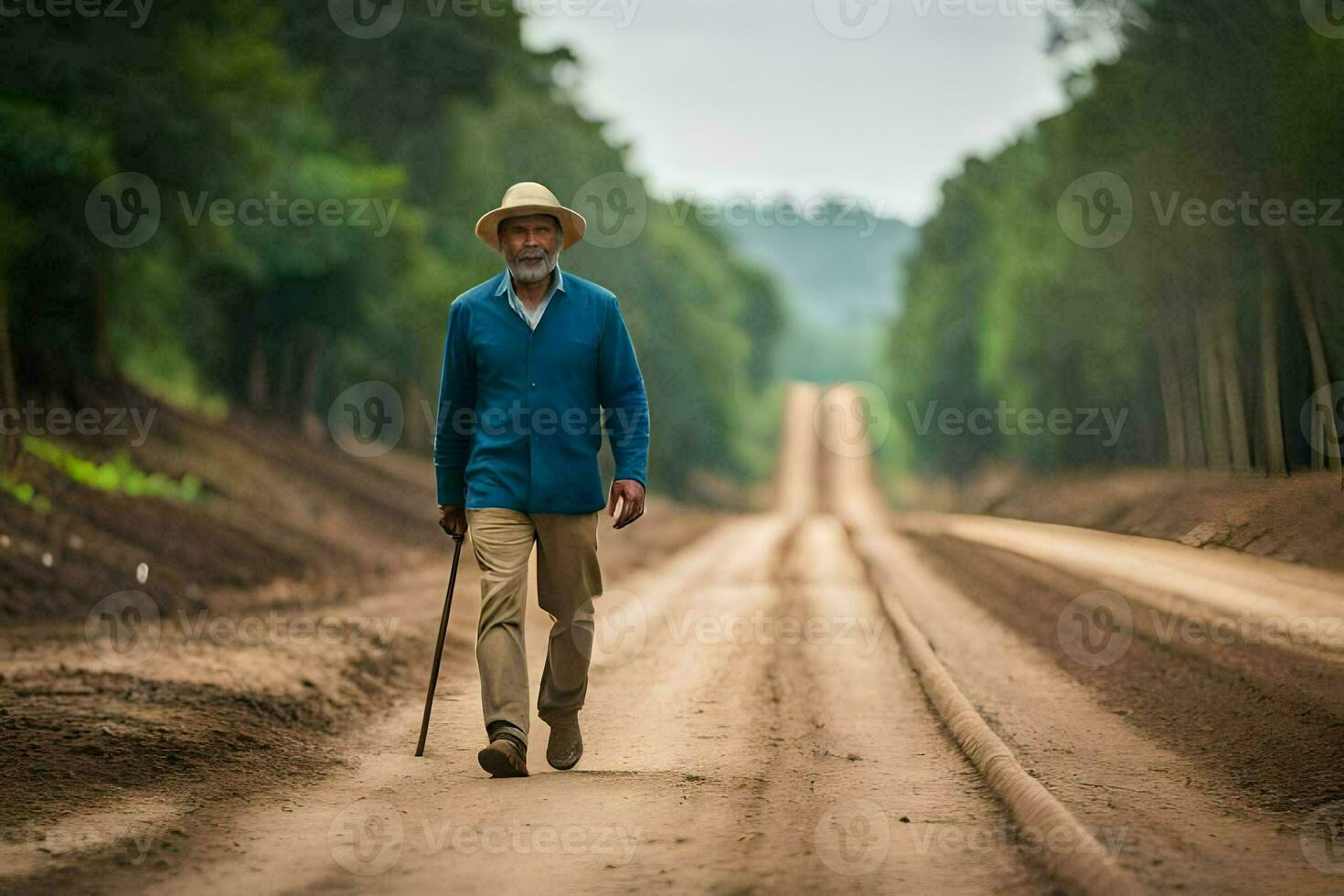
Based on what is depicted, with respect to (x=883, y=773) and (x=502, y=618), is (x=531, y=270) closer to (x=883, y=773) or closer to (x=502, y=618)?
(x=502, y=618)

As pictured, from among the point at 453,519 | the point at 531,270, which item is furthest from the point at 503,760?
the point at 531,270

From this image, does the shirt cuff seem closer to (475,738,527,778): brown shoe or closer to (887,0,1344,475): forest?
(475,738,527,778): brown shoe

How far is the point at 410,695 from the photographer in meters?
9.40

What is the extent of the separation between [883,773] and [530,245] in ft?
9.72

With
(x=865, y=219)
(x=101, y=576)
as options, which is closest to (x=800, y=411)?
(x=865, y=219)

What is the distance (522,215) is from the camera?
6.51 meters

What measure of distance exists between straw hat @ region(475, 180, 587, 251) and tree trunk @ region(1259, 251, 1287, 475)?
379cm

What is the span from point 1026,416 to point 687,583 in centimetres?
2410

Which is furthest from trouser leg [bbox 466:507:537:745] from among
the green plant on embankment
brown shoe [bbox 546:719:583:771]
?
the green plant on embankment

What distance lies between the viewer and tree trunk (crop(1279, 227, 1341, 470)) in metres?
6.86

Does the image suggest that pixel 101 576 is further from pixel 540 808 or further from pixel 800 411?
pixel 800 411

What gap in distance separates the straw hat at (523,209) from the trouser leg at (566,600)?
134 centimetres

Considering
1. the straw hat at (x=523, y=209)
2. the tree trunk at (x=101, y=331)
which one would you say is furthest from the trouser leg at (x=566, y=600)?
the tree trunk at (x=101, y=331)

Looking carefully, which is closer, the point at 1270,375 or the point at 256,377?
the point at 1270,375
